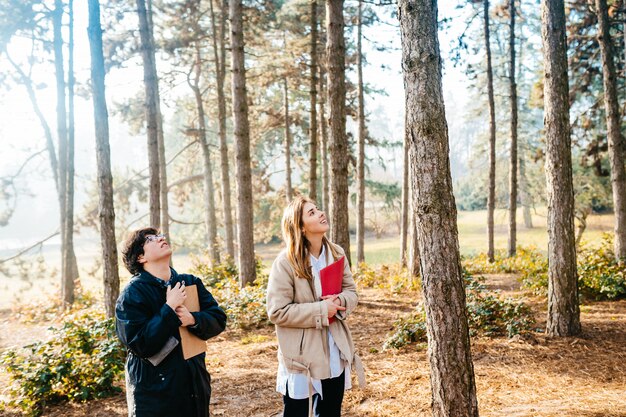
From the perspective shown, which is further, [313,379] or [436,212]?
[436,212]

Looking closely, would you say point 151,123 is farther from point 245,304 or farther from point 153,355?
point 153,355

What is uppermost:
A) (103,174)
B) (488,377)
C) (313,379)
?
(103,174)

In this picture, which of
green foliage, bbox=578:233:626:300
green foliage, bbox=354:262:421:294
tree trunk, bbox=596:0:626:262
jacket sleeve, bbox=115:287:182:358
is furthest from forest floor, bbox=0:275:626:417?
green foliage, bbox=354:262:421:294

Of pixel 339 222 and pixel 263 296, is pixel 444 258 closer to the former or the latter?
pixel 339 222

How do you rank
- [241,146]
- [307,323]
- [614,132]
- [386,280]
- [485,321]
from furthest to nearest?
[386,280] < [241,146] < [614,132] < [485,321] < [307,323]

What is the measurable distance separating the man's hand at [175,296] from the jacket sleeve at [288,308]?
1.89 feet

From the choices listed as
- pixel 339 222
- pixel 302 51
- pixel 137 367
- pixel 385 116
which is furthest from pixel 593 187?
pixel 385 116

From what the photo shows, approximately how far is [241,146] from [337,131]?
269 centimetres

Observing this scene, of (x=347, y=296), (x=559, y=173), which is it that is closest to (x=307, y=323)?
(x=347, y=296)

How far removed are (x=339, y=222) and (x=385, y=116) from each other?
81864 millimetres

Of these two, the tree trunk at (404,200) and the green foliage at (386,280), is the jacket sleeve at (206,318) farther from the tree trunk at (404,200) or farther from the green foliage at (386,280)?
the tree trunk at (404,200)

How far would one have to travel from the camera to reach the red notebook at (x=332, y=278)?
10.5 feet

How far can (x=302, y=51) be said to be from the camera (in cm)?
1476

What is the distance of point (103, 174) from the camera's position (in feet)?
23.0
